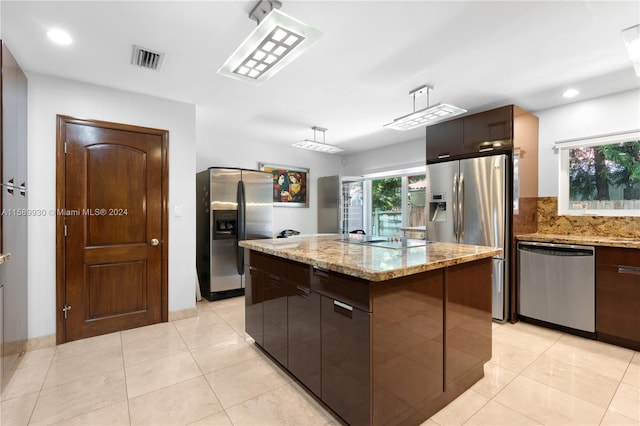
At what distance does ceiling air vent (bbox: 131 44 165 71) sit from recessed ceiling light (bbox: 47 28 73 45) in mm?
390

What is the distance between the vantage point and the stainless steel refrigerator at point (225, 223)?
13.1ft

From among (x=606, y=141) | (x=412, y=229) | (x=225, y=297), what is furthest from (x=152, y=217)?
(x=606, y=141)

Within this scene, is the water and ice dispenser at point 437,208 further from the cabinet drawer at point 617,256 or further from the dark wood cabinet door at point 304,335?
the dark wood cabinet door at point 304,335

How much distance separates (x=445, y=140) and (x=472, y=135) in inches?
13.3

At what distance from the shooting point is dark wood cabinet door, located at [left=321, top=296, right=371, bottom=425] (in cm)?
145

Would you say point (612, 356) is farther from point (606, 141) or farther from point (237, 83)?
point (237, 83)

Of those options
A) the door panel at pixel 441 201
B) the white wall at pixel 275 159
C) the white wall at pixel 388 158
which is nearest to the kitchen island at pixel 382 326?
the door panel at pixel 441 201

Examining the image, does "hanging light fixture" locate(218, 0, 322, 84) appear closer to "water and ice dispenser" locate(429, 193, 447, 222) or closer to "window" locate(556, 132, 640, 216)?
"water and ice dispenser" locate(429, 193, 447, 222)

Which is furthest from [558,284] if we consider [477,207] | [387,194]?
[387,194]

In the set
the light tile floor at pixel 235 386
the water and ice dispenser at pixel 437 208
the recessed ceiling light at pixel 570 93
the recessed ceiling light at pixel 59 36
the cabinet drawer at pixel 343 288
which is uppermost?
the recessed ceiling light at pixel 59 36

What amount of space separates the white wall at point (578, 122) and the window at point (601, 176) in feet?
0.25

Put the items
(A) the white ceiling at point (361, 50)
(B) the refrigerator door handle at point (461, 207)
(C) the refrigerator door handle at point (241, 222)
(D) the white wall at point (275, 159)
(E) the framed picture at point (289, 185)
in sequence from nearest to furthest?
(A) the white ceiling at point (361, 50), (B) the refrigerator door handle at point (461, 207), (C) the refrigerator door handle at point (241, 222), (D) the white wall at point (275, 159), (E) the framed picture at point (289, 185)

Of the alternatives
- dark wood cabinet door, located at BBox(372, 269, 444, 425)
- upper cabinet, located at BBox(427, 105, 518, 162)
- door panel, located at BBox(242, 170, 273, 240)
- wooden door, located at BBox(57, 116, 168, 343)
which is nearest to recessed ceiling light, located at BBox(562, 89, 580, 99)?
upper cabinet, located at BBox(427, 105, 518, 162)

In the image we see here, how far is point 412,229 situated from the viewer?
4.92 m
